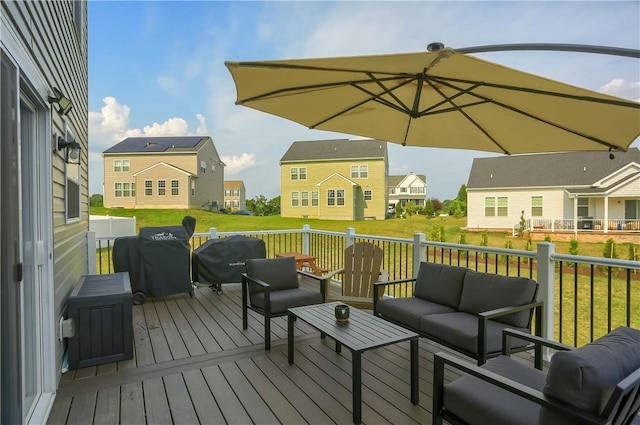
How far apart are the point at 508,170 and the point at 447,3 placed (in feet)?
49.2

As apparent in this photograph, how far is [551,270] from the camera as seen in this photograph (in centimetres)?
318

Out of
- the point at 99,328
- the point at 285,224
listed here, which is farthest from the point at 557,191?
the point at 99,328

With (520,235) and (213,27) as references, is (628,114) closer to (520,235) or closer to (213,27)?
(213,27)

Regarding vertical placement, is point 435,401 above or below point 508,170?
below

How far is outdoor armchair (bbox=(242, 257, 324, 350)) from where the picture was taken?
3537 millimetres

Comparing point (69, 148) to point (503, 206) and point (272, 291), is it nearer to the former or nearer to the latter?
point (272, 291)

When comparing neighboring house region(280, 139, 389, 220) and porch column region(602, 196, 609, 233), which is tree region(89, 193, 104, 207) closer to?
neighboring house region(280, 139, 389, 220)

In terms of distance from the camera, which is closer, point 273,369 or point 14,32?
point 14,32

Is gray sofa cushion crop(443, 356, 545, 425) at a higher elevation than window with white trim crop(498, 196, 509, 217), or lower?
lower

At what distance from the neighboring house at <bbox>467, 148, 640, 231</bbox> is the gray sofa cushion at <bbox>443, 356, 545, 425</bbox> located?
1693 cm

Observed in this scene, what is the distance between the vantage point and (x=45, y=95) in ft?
8.50

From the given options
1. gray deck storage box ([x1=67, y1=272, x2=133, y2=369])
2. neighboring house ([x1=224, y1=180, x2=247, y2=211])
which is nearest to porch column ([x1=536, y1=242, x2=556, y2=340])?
gray deck storage box ([x1=67, y1=272, x2=133, y2=369])

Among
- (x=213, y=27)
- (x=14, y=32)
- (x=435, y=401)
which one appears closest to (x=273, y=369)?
(x=435, y=401)

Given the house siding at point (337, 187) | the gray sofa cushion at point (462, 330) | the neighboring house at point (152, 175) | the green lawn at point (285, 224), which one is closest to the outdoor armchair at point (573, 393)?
the gray sofa cushion at point (462, 330)
